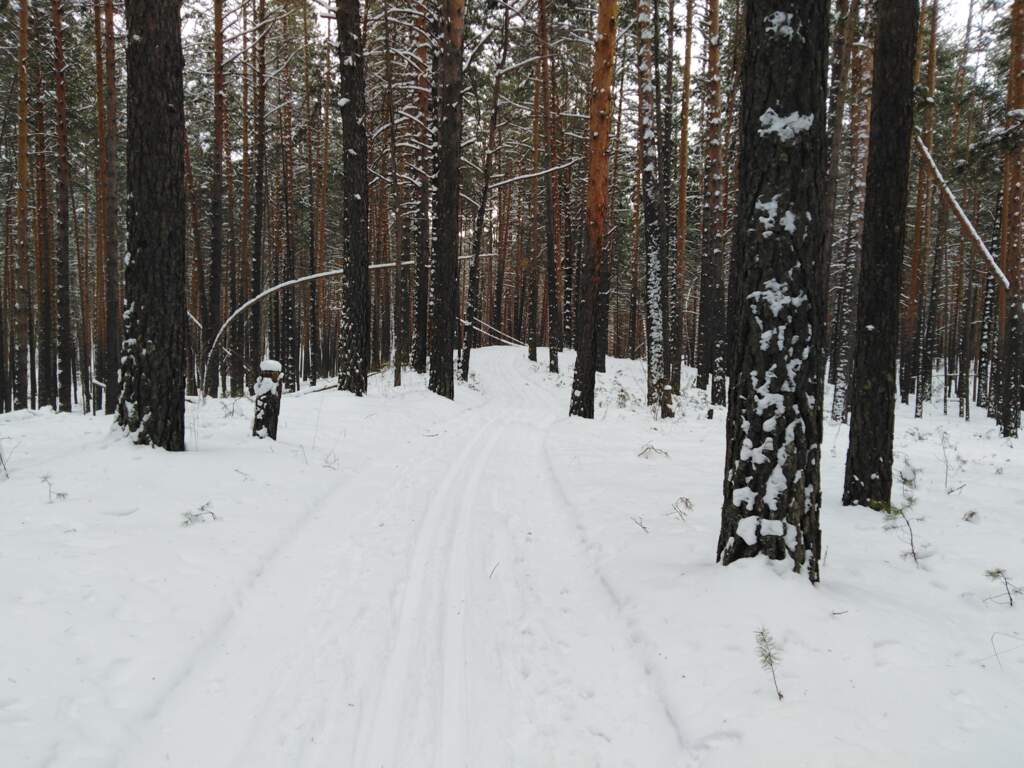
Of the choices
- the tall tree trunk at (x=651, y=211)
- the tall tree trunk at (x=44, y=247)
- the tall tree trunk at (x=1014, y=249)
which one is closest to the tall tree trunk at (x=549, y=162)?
the tall tree trunk at (x=651, y=211)

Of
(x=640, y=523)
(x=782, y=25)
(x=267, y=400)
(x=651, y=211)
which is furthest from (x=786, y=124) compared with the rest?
(x=651, y=211)

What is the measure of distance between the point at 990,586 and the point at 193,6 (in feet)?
63.6

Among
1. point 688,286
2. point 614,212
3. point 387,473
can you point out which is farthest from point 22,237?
point 688,286

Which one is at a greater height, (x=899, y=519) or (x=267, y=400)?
(x=267, y=400)

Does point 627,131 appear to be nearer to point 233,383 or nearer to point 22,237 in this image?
point 233,383

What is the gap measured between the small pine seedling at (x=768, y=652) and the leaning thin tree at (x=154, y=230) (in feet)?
19.9

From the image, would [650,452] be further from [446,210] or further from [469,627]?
[446,210]

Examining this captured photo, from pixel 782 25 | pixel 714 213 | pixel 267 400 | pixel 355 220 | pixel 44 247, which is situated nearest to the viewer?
pixel 782 25

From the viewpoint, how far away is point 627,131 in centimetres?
2461

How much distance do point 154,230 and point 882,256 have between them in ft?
24.9

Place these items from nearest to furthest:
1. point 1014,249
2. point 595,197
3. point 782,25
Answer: point 782,25 → point 595,197 → point 1014,249

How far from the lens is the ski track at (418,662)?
2.43 meters

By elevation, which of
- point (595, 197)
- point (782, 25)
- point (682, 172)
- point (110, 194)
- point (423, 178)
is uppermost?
point (682, 172)

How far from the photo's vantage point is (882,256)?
5145 millimetres
